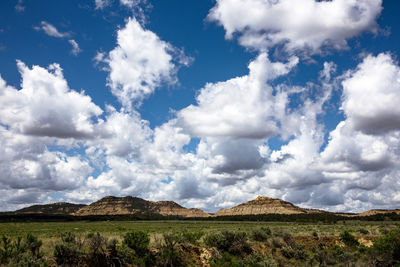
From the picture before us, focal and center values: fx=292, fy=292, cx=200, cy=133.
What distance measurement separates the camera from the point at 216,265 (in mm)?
21156

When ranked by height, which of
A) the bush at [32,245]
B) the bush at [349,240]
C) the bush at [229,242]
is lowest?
the bush at [349,240]

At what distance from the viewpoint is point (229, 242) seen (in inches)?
1068

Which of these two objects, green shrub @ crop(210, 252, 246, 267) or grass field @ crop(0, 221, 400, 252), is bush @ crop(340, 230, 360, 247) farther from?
green shrub @ crop(210, 252, 246, 267)

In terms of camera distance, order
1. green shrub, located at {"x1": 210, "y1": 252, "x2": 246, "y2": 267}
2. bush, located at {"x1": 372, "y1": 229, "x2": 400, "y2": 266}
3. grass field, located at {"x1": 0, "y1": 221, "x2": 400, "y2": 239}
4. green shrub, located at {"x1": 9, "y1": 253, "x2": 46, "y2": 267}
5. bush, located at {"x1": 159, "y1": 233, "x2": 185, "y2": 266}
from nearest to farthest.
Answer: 1. green shrub, located at {"x1": 9, "y1": 253, "x2": 46, "y2": 267}
2. bush, located at {"x1": 159, "y1": 233, "x2": 185, "y2": 266}
3. green shrub, located at {"x1": 210, "y1": 252, "x2": 246, "y2": 267}
4. bush, located at {"x1": 372, "y1": 229, "x2": 400, "y2": 266}
5. grass field, located at {"x1": 0, "y1": 221, "x2": 400, "y2": 239}

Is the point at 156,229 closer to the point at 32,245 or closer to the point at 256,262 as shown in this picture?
the point at 256,262

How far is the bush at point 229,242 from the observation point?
26409 millimetres

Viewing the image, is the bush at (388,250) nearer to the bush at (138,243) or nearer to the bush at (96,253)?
the bush at (138,243)

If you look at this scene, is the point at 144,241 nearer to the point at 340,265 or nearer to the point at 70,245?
the point at 70,245

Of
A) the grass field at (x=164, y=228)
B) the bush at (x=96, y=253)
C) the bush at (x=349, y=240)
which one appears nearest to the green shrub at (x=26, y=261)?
the bush at (x=96, y=253)

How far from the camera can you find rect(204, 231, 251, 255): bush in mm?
26409

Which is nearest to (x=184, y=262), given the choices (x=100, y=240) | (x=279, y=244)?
(x=100, y=240)

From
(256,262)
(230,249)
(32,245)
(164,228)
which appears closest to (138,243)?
(32,245)

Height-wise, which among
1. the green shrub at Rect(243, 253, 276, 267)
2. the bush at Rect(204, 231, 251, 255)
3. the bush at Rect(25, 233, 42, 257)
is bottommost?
the green shrub at Rect(243, 253, 276, 267)

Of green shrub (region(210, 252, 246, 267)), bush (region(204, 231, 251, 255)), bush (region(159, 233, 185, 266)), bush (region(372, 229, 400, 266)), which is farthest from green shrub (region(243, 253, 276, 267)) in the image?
bush (region(372, 229, 400, 266))
